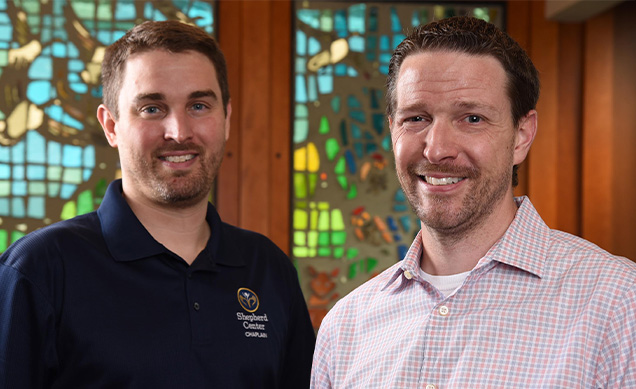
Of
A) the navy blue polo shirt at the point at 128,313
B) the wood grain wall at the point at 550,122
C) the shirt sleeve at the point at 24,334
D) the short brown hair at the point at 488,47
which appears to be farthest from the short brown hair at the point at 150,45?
the wood grain wall at the point at 550,122

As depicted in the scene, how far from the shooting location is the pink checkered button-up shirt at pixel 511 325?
50.9 inches

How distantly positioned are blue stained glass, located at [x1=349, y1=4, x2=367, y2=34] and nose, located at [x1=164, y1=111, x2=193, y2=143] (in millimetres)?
2001

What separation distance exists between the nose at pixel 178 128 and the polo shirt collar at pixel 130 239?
0.21 m

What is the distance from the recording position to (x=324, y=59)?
12.2ft

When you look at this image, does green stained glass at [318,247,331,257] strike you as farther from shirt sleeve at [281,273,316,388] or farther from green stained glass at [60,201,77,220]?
shirt sleeve at [281,273,316,388]

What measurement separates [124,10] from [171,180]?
2032mm

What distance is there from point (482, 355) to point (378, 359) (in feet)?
0.77

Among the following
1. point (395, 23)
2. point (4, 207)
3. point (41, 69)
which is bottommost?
point (4, 207)

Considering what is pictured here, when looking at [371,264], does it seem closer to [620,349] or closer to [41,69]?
[41,69]

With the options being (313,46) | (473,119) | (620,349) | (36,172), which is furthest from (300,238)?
(620,349)

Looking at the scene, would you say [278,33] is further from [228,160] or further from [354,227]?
[354,227]

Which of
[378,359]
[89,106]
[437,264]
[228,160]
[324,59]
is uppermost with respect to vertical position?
[324,59]

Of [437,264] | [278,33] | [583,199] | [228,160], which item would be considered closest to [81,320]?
[437,264]

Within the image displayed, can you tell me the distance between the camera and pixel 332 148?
3.71 m
